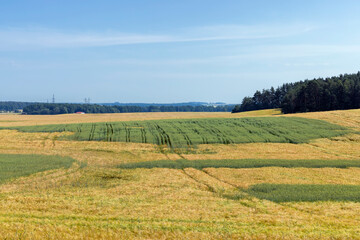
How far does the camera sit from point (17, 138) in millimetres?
47719

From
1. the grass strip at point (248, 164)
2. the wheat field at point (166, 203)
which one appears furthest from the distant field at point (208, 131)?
the grass strip at point (248, 164)

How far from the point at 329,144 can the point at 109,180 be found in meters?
32.4

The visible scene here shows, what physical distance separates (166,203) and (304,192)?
9.93 metres

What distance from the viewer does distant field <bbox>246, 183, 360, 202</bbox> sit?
20.5m

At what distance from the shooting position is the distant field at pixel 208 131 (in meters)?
46.9

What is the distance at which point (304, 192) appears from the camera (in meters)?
22.1

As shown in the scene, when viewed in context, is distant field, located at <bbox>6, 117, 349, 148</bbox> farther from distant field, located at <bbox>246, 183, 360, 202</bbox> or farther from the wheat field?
distant field, located at <bbox>246, 183, 360, 202</bbox>

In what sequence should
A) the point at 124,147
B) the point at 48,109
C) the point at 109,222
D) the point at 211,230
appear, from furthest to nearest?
the point at 48,109 < the point at 124,147 < the point at 109,222 < the point at 211,230

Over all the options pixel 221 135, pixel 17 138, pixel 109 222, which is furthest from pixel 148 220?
pixel 17 138

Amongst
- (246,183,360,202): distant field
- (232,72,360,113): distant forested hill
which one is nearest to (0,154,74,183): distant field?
(246,183,360,202): distant field

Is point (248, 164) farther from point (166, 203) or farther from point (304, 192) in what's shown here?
point (166, 203)

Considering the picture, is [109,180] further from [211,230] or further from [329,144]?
[329,144]

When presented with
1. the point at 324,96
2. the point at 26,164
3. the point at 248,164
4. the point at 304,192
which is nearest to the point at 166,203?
the point at 304,192

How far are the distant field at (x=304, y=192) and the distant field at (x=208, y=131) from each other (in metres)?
Result: 20.9
